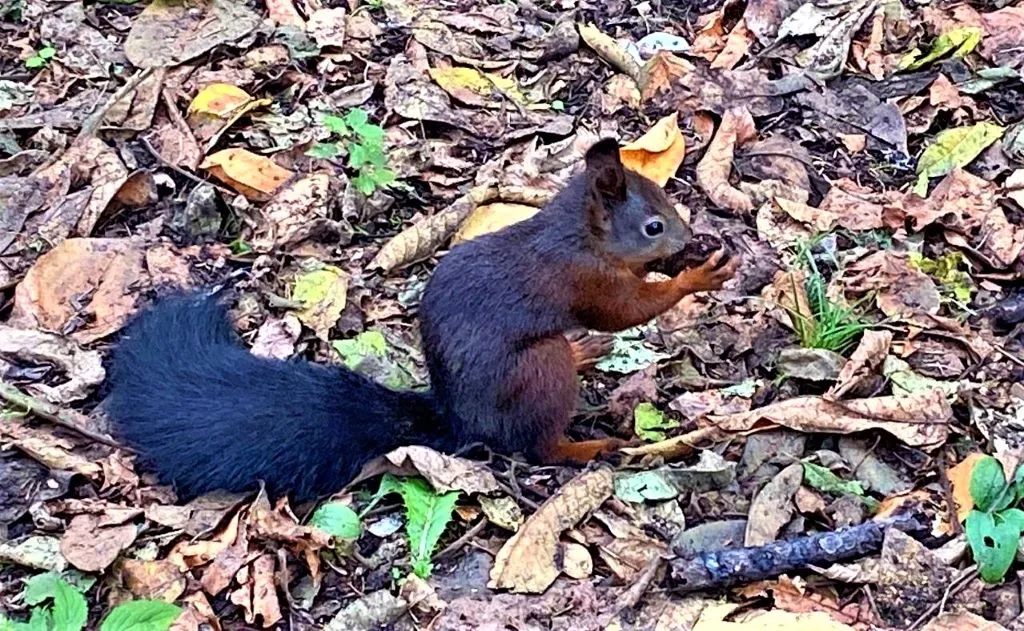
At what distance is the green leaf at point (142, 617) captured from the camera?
2900mm

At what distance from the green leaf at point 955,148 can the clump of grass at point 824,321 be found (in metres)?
0.82

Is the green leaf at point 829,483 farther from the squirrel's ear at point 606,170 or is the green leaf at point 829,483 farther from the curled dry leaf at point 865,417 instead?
the squirrel's ear at point 606,170

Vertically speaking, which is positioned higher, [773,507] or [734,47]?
[734,47]

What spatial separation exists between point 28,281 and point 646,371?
195 cm

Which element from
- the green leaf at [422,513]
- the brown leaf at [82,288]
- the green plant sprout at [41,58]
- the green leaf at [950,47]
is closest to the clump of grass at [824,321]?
the green leaf at [422,513]

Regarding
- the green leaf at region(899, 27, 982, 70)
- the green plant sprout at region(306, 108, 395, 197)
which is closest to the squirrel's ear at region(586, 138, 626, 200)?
the green plant sprout at region(306, 108, 395, 197)

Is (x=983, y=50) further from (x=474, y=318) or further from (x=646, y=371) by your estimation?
(x=474, y=318)

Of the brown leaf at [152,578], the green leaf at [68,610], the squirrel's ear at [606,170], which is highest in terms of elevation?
the squirrel's ear at [606,170]

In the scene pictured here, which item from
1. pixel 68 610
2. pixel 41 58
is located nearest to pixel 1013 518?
pixel 68 610

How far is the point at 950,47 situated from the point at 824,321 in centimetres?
189

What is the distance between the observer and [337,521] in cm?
337

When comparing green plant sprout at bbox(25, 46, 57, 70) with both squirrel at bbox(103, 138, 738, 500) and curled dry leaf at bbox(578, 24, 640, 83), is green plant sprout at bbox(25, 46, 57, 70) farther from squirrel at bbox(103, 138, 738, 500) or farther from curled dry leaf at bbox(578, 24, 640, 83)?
curled dry leaf at bbox(578, 24, 640, 83)

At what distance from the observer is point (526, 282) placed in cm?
364

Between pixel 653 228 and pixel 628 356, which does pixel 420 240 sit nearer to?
pixel 628 356
